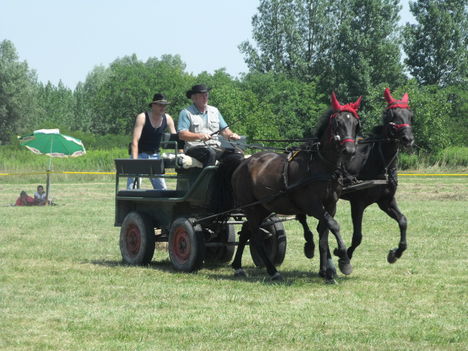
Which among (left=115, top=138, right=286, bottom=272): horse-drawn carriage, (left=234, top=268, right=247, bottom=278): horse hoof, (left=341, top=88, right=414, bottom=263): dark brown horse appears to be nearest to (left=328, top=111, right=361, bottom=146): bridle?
(left=341, top=88, right=414, bottom=263): dark brown horse

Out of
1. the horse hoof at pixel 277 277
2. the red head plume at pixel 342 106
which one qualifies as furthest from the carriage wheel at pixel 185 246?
the red head plume at pixel 342 106

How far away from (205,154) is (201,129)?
45cm

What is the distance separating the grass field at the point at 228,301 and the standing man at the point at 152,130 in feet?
4.87

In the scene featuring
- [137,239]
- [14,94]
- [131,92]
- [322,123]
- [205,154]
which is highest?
[131,92]

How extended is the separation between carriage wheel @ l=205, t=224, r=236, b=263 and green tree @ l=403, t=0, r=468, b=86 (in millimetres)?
57034

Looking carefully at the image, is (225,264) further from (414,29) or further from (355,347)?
(414,29)

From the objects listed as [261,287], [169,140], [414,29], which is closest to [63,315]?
[261,287]

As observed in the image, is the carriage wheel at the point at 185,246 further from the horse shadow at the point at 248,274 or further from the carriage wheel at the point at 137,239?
the carriage wheel at the point at 137,239

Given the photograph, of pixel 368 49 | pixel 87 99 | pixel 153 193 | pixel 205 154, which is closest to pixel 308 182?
pixel 205 154

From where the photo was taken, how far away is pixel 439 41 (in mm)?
67812

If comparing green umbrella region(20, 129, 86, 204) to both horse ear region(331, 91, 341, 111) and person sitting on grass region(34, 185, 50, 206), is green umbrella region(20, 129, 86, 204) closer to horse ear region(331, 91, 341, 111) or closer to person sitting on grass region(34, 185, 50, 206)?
person sitting on grass region(34, 185, 50, 206)

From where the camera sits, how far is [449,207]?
21.8 m

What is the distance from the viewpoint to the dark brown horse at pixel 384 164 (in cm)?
1045

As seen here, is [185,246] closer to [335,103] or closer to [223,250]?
[223,250]
